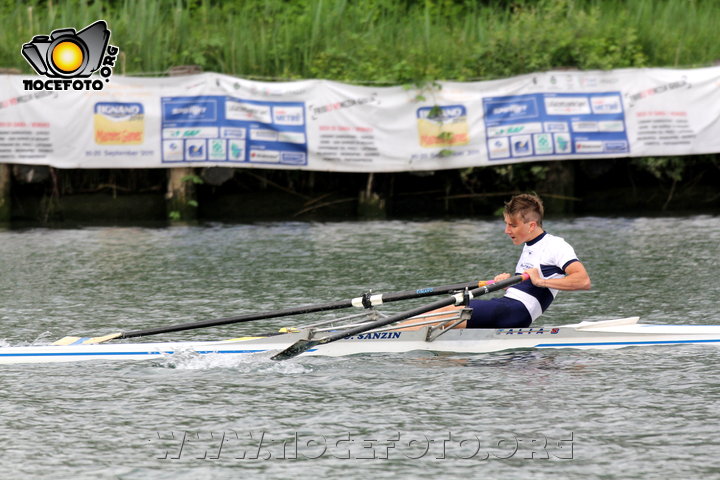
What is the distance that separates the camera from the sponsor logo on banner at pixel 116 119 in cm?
2062

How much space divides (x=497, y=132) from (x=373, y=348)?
11.4 metres

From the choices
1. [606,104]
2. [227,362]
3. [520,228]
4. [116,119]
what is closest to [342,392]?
[227,362]

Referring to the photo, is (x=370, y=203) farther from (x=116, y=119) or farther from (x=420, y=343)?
(x=420, y=343)

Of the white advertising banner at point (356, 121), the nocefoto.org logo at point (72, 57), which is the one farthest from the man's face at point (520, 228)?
the nocefoto.org logo at point (72, 57)

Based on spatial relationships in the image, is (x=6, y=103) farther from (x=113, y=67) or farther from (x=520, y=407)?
(x=520, y=407)

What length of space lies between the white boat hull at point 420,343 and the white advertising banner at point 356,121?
10.7 metres

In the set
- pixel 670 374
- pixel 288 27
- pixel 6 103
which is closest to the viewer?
pixel 670 374

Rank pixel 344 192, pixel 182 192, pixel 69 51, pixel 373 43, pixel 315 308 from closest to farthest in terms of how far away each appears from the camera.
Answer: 1. pixel 315 308
2. pixel 182 192
3. pixel 344 192
4. pixel 69 51
5. pixel 373 43

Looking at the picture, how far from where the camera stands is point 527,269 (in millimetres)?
10289

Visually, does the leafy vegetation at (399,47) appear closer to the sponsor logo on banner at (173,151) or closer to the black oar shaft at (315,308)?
the sponsor logo on banner at (173,151)

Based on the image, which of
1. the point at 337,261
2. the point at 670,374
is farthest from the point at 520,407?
the point at 337,261

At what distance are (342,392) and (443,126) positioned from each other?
41.2ft

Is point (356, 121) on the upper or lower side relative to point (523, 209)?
upper

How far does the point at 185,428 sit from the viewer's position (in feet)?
26.5
